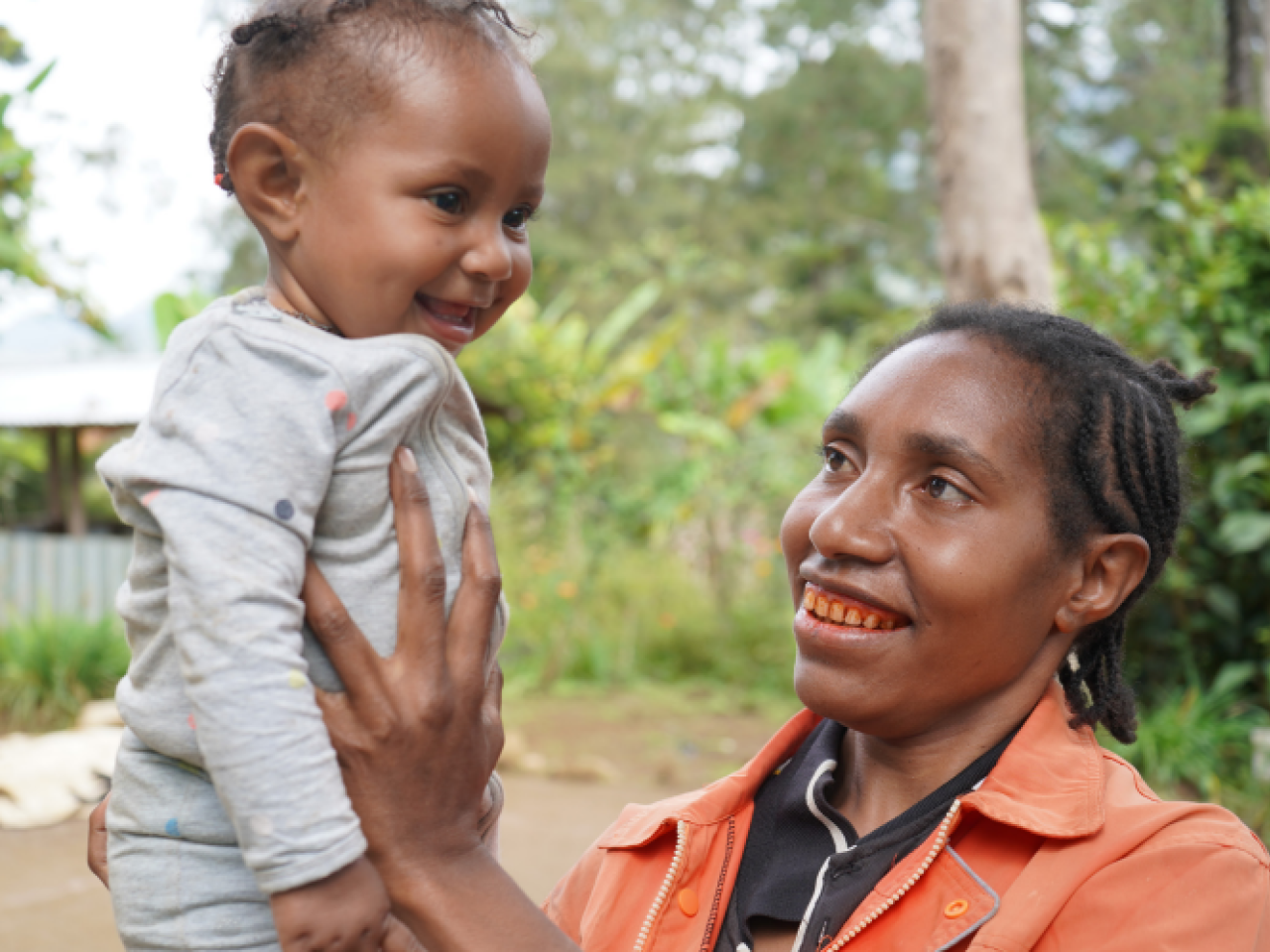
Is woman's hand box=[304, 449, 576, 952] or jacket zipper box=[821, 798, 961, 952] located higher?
woman's hand box=[304, 449, 576, 952]

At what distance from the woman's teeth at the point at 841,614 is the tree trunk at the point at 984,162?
3.88 metres

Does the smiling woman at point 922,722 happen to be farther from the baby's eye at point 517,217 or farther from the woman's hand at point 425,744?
the baby's eye at point 517,217

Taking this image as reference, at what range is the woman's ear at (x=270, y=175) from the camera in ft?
4.96

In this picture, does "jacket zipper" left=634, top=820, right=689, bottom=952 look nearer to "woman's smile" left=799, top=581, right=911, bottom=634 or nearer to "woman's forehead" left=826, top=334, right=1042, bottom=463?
"woman's smile" left=799, top=581, right=911, bottom=634

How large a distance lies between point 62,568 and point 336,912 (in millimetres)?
9239

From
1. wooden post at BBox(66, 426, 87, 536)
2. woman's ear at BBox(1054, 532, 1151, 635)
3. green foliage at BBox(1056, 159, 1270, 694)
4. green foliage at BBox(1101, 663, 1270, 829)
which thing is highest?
woman's ear at BBox(1054, 532, 1151, 635)

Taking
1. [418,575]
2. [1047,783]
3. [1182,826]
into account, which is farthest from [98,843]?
[1182,826]

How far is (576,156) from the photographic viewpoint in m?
27.8

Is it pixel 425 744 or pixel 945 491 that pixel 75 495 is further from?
pixel 945 491

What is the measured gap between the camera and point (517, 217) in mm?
1671

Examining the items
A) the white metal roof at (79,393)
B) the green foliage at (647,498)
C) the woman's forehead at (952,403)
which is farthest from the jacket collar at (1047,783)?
the white metal roof at (79,393)

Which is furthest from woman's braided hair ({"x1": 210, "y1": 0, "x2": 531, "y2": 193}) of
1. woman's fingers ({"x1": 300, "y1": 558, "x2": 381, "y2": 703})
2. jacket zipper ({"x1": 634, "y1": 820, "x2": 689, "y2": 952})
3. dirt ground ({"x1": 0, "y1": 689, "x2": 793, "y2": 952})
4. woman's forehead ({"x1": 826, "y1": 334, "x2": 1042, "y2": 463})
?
dirt ground ({"x1": 0, "y1": 689, "x2": 793, "y2": 952})

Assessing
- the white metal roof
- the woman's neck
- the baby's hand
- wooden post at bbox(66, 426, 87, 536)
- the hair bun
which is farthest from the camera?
wooden post at bbox(66, 426, 87, 536)

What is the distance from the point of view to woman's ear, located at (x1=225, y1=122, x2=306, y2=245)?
4.96 ft
